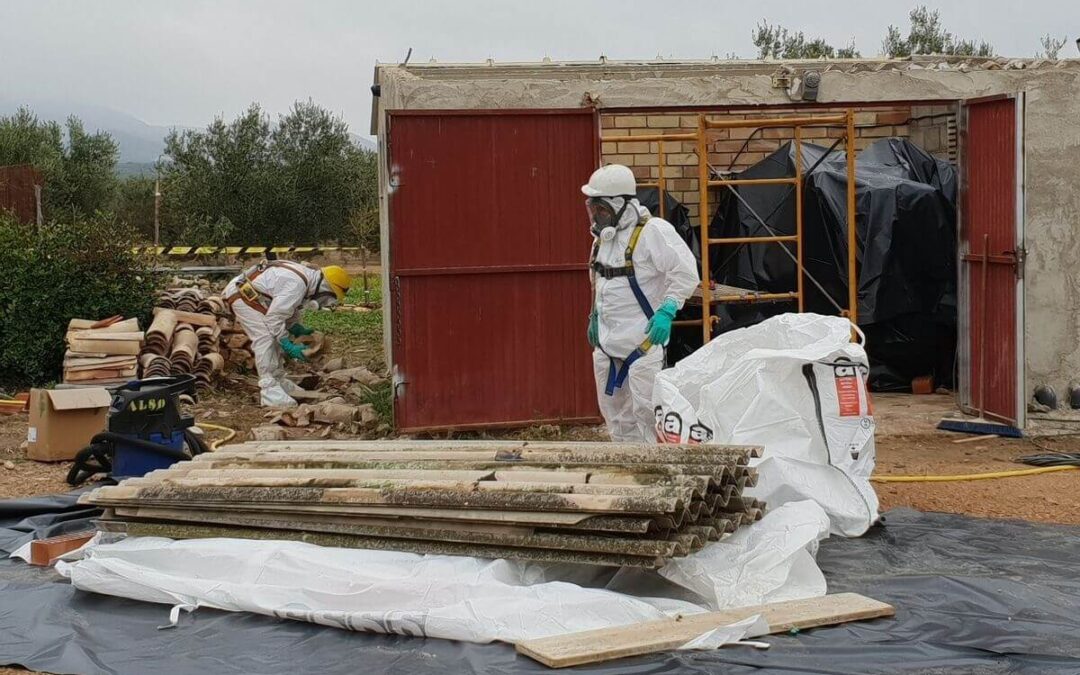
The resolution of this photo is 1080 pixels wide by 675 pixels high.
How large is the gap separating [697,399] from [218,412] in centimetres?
626

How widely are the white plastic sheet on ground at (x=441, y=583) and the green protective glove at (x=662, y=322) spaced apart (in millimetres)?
2213

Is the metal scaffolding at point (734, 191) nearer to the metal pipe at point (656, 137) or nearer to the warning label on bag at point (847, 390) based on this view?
the metal pipe at point (656, 137)

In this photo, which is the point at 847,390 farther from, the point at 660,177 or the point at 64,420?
the point at 64,420

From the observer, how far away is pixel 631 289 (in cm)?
806

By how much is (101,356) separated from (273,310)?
175 centimetres

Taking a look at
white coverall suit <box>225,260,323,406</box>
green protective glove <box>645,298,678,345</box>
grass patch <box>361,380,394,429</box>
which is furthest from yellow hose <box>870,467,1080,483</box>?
white coverall suit <box>225,260,323,406</box>

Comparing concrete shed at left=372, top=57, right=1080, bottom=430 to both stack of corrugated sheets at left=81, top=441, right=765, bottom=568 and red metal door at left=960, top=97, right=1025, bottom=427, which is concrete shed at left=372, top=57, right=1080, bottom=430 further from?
stack of corrugated sheets at left=81, top=441, right=765, bottom=568

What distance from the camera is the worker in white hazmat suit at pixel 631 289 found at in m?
7.87

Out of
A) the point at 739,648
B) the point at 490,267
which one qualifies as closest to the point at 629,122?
the point at 490,267

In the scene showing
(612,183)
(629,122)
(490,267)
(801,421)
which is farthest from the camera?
(629,122)

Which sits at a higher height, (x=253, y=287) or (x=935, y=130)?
(x=935, y=130)

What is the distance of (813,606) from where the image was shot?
501 cm

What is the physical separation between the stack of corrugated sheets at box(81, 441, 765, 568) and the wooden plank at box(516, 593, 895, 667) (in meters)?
0.36

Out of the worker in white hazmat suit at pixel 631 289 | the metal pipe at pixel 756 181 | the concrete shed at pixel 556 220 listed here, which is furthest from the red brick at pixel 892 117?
the worker in white hazmat suit at pixel 631 289
